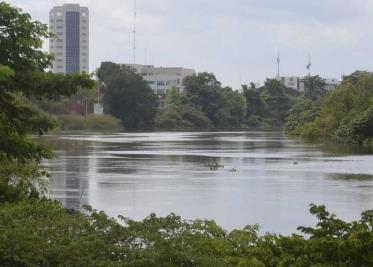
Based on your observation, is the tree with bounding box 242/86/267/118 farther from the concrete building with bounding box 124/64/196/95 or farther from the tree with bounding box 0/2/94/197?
the tree with bounding box 0/2/94/197

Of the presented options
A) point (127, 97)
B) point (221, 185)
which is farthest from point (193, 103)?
point (221, 185)

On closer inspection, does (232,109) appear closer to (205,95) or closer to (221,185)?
(205,95)

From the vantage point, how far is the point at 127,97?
121062mm

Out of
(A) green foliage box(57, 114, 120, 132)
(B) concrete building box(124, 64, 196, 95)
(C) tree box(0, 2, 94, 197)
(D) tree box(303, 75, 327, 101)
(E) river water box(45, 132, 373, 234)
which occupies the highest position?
(B) concrete building box(124, 64, 196, 95)

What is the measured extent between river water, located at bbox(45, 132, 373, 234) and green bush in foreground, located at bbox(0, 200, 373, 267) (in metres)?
9.85

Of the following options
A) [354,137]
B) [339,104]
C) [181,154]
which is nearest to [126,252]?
[181,154]

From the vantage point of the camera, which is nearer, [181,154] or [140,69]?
[181,154]

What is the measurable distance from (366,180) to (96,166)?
14860 mm

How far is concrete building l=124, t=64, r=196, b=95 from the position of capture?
178 meters

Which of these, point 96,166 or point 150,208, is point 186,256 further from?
point 96,166

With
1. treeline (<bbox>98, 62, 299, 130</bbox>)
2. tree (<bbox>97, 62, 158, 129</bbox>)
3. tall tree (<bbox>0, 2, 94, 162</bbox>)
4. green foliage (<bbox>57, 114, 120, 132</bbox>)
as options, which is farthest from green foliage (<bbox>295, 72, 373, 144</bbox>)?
tall tree (<bbox>0, 2, 94, 162</bbox>)

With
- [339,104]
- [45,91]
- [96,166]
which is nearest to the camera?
[45,91]

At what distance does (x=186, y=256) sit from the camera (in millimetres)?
7109

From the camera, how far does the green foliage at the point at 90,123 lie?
115500 millimetres
